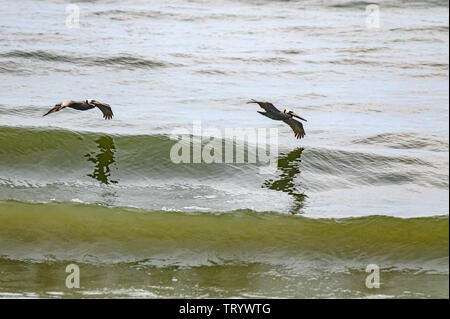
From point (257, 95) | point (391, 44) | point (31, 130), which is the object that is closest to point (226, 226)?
point (31, 130)

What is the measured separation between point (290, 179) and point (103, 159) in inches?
69.3

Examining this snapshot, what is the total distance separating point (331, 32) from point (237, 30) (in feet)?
4.83

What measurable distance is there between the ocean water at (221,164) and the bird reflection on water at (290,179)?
20mm

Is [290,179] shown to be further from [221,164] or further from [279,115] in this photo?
[221,164]

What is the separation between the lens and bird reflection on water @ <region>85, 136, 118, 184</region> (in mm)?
8117

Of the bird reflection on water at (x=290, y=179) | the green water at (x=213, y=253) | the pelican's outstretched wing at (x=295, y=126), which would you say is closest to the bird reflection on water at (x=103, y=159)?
the green water at (x=213, y=253)

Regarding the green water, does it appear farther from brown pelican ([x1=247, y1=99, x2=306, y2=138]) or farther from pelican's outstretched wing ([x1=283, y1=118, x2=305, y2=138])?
pelican's outstretched wing ([x1=283, y1=118, x2=305, y2=138])

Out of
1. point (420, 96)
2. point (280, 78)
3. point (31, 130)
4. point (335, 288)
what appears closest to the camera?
point (335, 288)

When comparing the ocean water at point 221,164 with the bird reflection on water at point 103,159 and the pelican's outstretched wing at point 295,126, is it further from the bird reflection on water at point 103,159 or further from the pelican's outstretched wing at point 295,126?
the pelican's outstretched wing at point 295,126

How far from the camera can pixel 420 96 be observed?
36.9 ft

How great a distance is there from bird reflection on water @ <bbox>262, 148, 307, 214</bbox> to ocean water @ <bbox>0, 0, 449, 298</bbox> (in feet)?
0.06

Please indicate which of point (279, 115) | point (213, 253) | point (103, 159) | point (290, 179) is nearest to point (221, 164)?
point (290, 179)
